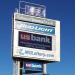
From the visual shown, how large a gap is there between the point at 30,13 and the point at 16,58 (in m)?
6.41

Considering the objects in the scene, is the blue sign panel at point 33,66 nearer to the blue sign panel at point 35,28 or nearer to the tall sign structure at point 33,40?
the tall sign structure at point 33,40

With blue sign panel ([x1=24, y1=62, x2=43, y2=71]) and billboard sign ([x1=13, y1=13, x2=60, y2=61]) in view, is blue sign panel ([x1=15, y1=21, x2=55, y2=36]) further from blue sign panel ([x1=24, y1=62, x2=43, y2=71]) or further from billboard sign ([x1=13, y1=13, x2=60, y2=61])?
blue sign panel ([x1=24, y1=62, x2=43, y2=71])

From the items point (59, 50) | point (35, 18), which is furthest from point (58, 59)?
point (35, 18)

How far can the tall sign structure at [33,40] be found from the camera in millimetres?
73438

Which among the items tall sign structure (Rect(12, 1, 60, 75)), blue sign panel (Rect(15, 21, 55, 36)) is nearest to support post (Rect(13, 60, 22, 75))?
tall sign structure (Rect(12, 1, 60, 75))

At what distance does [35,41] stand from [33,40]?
299mm

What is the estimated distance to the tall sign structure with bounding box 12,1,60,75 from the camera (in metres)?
73.4

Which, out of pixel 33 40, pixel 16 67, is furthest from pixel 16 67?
pixel 33 40

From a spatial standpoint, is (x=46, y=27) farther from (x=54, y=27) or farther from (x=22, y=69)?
(x=22, y=69)

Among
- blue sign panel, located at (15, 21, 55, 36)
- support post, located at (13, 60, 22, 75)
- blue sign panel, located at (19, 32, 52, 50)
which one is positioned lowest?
support post, located at (13, 60, 22, 75)

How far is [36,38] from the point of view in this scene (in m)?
75.1

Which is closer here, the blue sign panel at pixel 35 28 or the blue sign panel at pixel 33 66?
the blue sign panel at pixel 33 66

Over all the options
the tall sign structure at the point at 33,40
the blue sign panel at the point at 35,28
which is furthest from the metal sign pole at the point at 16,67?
the blue sign panel at the point at 35,28

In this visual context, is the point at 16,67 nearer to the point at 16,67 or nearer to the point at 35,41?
the point at 16,67
